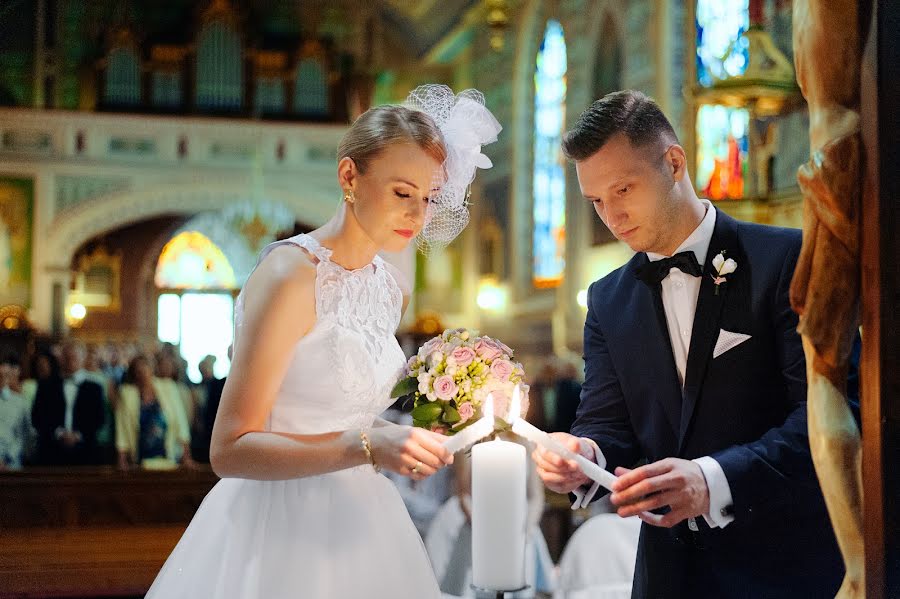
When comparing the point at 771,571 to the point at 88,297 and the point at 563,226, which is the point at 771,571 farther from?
the point at 88,297

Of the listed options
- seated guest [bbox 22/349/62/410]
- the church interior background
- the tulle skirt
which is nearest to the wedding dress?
the tulle skirt

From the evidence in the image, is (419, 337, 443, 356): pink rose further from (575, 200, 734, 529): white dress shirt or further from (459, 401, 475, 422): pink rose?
(575, 200, 734, 529): white dress shirt

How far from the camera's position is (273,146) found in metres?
18.7

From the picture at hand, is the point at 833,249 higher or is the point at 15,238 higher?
the point at 15,238

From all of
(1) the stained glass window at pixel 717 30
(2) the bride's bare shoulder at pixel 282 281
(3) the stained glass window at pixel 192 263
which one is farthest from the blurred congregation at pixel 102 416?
(3) the stained glass window at pixel 192 263

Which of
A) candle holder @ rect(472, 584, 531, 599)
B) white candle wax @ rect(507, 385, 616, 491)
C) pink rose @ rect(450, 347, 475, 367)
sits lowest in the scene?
candle holder @ rect(472, 584, 531, 599)

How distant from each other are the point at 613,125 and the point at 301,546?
99cm

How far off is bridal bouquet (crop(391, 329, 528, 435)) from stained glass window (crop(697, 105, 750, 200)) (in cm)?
804

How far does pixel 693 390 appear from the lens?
188 centimetres

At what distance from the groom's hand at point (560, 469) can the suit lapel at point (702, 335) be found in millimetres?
197

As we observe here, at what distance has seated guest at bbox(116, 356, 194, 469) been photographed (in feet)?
30.3

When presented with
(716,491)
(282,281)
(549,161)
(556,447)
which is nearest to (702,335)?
(716,491)

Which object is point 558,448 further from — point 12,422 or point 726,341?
point 12,422

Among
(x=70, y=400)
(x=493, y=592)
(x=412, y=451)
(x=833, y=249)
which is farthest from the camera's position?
(x=70, y=400)
